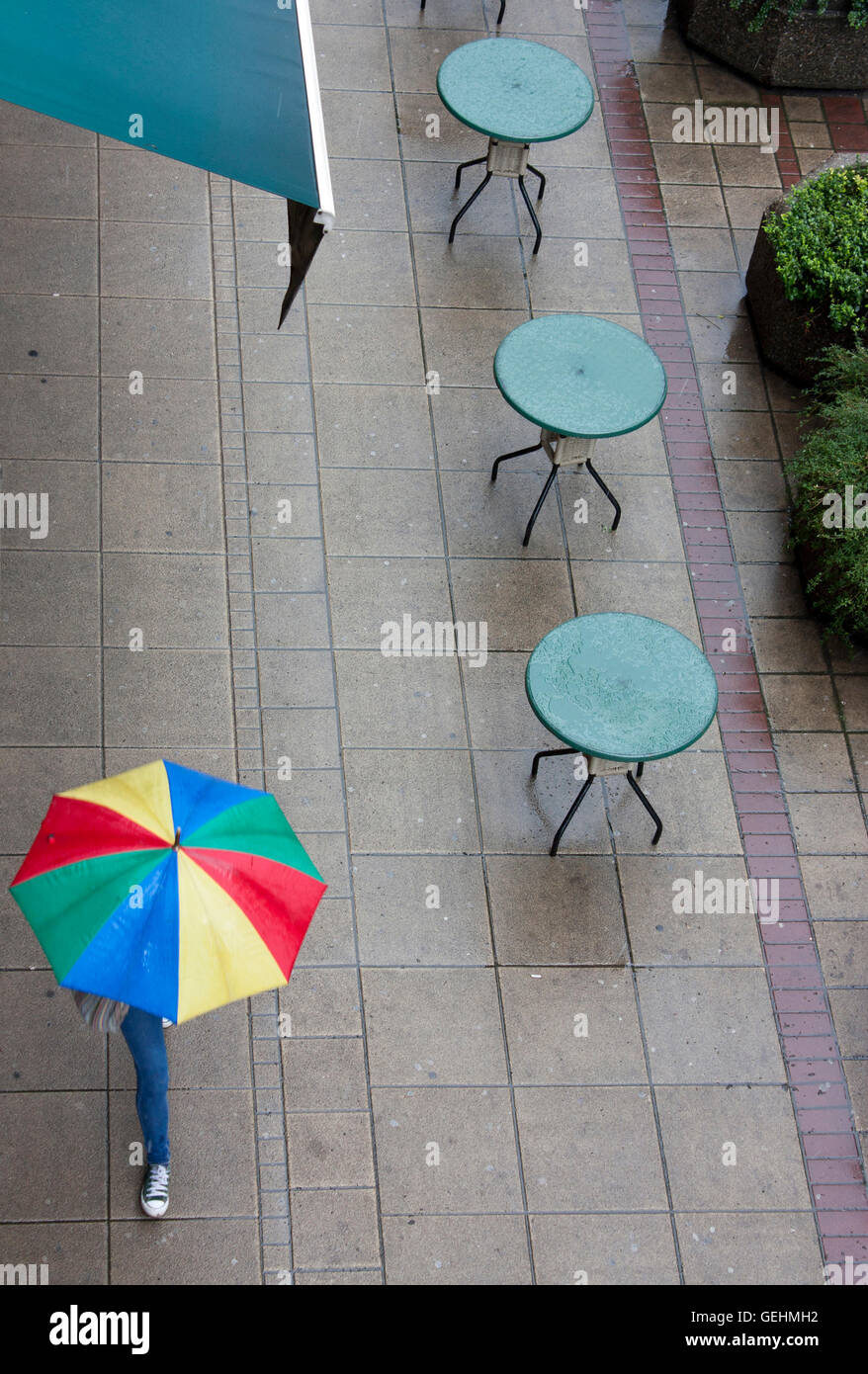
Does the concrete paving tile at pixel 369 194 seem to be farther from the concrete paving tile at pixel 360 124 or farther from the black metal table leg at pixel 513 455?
the black metal table leg at pixel 513 455

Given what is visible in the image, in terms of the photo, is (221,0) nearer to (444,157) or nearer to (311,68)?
(311,68)

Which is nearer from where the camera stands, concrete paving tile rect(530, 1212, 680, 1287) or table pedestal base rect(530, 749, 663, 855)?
concrete paving tile rect(530, 1212, 680, 1287)

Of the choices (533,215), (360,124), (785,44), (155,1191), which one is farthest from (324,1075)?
(785,44)

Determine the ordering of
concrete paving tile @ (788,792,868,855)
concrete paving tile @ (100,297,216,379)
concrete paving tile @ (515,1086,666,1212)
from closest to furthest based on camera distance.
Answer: concrete paving tile @ (515,1086,666,1212) < concrete paving tile @ (788,792,868,855) < concrete paving tile @ (100,297,216,379)

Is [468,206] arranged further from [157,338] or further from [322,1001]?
[322,1001]

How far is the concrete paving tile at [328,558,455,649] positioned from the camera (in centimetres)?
842

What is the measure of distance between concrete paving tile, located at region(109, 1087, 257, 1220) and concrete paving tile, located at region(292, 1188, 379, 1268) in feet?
0.77

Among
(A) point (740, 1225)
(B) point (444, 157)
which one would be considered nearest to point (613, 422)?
(B) point (444, 157)

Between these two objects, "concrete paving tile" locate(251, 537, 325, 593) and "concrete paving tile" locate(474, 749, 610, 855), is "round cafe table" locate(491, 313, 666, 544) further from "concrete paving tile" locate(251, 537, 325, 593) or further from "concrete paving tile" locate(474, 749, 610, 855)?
"concrete paving tile" locate(474, 749, 610, 855)

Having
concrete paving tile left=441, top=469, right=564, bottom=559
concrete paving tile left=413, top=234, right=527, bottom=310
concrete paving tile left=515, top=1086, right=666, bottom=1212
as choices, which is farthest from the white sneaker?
concrete paving tile left=413, top=234, right=527, bottom=310

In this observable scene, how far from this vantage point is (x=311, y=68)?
673 cm

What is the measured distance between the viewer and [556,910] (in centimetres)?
758

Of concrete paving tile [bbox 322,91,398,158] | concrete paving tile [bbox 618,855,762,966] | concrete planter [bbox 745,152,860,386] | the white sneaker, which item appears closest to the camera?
the white sneaker

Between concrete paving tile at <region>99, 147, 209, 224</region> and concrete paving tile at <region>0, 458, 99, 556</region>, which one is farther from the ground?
concrete paving tile at <region>99, 147, 209, 224</region>
